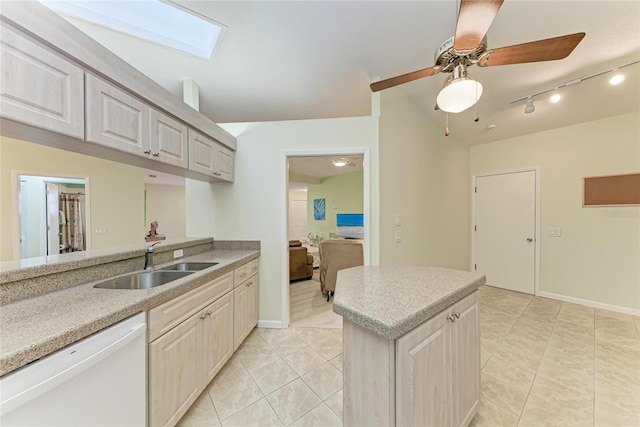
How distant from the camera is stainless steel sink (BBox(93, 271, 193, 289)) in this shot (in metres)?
1.58

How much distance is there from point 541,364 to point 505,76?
2.73 m

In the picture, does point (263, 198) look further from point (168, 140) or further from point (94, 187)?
point (94, 187)

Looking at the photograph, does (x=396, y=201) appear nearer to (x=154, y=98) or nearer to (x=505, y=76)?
(x=505, y=76)

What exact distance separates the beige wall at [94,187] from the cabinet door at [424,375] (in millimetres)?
3097

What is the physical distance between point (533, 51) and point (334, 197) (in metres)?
5.93

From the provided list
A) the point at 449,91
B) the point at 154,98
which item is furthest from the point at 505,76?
the point at 154,98

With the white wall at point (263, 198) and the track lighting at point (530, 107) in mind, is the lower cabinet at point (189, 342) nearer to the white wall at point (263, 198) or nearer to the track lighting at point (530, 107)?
the white wall at point (263, 198)

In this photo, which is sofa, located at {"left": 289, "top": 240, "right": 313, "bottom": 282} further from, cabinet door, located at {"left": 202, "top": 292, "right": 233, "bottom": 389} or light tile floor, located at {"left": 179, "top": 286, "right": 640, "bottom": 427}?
cabinet door, located at {"left": 202, "top": 292, "right": 233, "bottom": 389}

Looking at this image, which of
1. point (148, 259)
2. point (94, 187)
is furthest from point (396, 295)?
point (94, 187)

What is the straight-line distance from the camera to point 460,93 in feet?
4.92

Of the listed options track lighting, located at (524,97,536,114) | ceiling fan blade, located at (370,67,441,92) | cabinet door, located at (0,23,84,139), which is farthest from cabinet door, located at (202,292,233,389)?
track lighting, located at (524,97,536,114)

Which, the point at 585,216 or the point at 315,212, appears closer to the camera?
the point at 585,216

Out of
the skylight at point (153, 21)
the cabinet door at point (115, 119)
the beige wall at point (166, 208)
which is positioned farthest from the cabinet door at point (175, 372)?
the beige wall at point (166, 208)

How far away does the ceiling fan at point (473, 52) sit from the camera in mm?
1059
